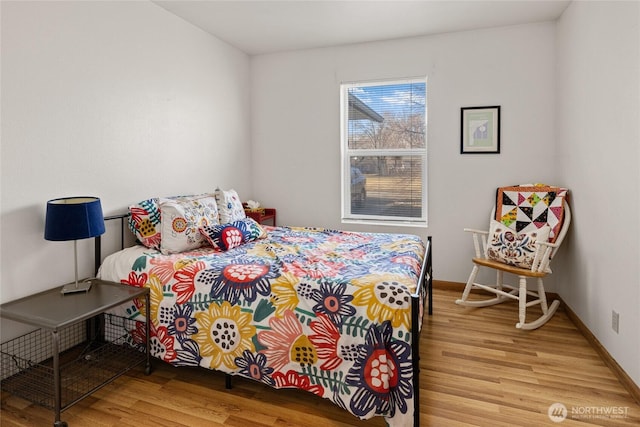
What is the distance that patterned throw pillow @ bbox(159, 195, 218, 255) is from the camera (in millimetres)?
2578

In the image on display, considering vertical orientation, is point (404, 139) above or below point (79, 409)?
above

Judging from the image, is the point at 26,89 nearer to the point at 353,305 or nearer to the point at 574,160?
the point at 353,305

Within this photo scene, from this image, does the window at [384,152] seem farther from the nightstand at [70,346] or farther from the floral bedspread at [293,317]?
the nightstand at [70,346]

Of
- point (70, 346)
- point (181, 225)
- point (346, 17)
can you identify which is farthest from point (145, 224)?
point (346, 17)

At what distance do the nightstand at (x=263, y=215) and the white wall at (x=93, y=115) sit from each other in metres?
0.50

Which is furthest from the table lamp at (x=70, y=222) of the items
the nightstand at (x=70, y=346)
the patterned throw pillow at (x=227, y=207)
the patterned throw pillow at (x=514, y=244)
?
the patterned throw pillow at (x=514, y=244)

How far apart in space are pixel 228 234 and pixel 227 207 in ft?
1.44

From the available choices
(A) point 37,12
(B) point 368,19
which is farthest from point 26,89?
(B) point 368,19

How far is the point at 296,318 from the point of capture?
190 centimetres

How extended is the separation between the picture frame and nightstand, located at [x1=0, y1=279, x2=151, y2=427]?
3029 mm

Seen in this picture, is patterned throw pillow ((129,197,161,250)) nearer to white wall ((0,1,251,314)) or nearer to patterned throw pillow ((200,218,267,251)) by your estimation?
white wall ((0,1,251,314))

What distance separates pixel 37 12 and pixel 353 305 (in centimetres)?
242

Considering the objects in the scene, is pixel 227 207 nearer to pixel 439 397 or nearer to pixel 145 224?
pixel 145 224

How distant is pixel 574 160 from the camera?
2.96 meters
